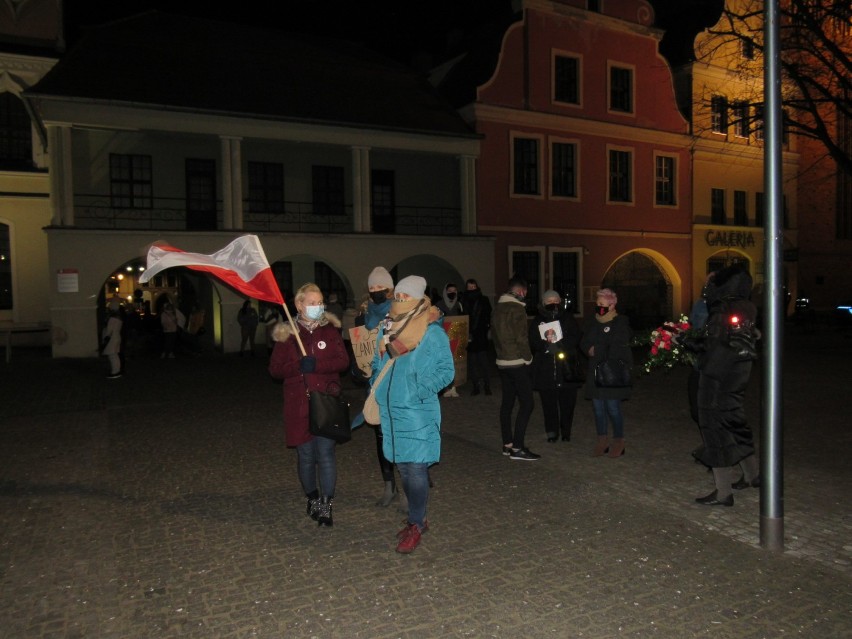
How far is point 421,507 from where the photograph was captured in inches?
195

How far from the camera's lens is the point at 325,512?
17.9ft

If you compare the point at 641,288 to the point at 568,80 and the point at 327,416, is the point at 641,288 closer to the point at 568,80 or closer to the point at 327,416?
the point at 568,80

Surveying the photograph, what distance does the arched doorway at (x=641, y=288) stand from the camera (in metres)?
28.6

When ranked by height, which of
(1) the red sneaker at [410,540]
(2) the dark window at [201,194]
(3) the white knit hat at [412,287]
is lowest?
(1) the red sneaker at [410,540]

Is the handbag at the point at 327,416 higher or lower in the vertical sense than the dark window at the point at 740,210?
lower

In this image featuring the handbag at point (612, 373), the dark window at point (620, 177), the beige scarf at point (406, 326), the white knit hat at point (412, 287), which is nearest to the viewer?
the beige scarf at point (406, 326)

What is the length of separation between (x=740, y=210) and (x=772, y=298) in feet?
93.8

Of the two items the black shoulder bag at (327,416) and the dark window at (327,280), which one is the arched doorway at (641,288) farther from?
the black shoulder bag at (327,416)

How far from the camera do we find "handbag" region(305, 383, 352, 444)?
5152mm

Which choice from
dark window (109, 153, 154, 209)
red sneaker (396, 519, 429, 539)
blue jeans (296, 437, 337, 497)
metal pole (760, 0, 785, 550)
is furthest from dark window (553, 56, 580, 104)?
red sneaker (396, 519, 429, 539)

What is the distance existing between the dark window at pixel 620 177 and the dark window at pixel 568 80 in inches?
105

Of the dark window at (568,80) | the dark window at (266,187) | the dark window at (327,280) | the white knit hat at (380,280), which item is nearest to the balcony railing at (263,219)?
the dark window at (266,187)

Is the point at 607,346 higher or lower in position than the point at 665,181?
lower

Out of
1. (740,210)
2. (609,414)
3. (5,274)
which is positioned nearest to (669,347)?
(609,414)
